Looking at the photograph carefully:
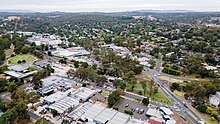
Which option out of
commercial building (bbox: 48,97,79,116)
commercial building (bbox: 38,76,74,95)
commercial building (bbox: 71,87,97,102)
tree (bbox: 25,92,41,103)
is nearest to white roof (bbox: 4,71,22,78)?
commercial building (bbox: 38,76,74,95)

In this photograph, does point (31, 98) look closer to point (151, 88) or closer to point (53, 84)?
point (53, 84)

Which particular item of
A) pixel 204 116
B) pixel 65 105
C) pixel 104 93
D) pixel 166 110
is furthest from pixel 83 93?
pixel 204 116

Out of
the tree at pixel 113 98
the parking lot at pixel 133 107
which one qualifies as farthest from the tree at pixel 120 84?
the tree at pixel 113 98

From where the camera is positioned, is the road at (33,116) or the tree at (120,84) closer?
the road at (33,116)

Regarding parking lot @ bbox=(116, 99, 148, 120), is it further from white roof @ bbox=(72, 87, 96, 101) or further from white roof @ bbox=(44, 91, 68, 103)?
white roof @ bbox=(44, 91, 68, 103)

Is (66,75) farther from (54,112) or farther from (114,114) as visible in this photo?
(114,114)

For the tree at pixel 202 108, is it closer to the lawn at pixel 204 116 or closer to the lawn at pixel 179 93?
the lawn at pixel 204 116

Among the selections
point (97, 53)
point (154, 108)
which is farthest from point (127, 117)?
point (97, 53)
